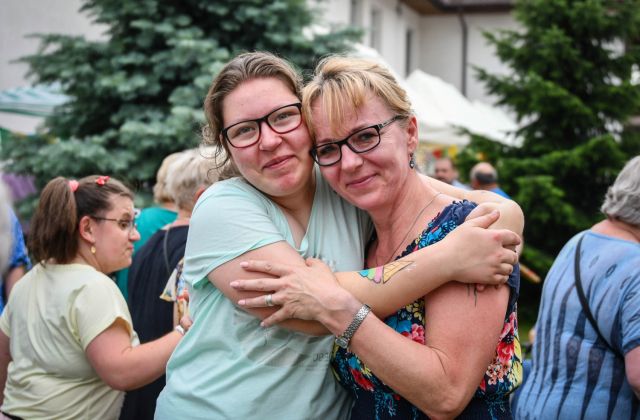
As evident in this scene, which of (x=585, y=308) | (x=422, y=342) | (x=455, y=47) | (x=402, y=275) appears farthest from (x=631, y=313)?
(x=455, y=47)

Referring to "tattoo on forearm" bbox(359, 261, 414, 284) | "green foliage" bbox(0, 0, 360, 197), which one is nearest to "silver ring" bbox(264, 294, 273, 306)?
"tattoo on forearm" bbox(359, 261, 414, 284)

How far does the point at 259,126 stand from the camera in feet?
7.45

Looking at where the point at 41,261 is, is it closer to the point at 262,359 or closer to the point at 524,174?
the point at 262,359

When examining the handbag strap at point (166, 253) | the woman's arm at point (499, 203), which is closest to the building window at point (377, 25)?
the handbag strap at point (166, 253)

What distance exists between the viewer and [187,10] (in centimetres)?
852

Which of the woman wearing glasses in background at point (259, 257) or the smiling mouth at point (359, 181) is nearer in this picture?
the woman wearing glasses in background at point (259, 257)

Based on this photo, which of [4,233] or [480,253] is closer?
[480,253]

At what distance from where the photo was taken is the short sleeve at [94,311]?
3029 mm

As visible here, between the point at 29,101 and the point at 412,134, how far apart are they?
816 centimetres

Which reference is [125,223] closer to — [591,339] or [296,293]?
[296,293]

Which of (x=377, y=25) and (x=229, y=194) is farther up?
(x=229, y=194)

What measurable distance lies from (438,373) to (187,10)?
740cm

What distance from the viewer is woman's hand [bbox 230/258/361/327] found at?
2.07 metres

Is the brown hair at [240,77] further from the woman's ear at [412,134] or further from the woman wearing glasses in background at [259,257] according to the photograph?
the woman's ear at [412,134]
